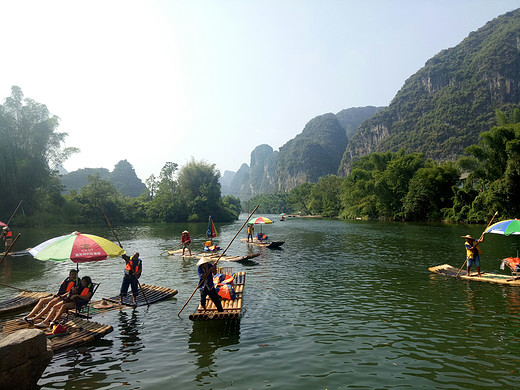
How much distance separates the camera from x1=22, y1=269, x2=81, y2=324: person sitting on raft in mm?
10375

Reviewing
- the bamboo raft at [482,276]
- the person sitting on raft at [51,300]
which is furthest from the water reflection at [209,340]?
the bamboo raft at [482,276]

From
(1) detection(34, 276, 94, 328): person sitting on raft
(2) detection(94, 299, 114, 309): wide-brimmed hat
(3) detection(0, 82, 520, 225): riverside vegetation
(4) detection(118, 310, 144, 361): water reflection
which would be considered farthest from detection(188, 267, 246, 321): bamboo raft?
(3) detection(0, 82, 520, 225): riverside vegetation

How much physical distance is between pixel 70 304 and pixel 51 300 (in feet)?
3.34

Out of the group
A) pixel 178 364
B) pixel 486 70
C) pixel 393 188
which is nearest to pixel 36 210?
pixel 178 364

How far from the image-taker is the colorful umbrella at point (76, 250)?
35.3ft

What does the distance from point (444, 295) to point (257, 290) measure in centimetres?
919

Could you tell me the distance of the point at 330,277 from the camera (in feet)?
63.3

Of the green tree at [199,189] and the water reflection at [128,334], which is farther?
the green tree at [199,189]

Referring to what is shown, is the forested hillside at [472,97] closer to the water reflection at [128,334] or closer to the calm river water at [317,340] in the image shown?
the calm river water at [317,340]

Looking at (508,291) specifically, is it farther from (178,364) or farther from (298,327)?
(178,364)

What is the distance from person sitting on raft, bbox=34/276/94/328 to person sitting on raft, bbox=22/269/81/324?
0.23 metres

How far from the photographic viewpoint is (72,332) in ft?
31.8

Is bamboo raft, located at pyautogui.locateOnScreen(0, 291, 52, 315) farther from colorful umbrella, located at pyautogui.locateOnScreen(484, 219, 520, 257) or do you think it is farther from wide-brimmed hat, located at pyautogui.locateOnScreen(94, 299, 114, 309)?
colorful umbrella, located at pyautogui.locateOnScreen(484, 219, 520, 257)

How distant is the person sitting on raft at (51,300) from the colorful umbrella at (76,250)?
1.94ft
